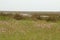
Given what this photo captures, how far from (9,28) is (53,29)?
3.12m

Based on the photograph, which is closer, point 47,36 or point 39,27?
point 47,36

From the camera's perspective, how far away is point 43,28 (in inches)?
591

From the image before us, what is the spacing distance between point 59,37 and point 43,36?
983 mm

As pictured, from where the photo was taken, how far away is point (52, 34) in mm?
13445

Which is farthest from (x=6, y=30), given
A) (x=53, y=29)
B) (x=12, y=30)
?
(x=53, y=29)

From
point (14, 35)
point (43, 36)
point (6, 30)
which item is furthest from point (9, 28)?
point (43, 36)

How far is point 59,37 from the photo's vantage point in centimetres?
1276

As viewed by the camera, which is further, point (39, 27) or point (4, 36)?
point (39, 27)

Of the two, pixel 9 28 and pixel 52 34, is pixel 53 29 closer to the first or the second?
pixel 52 34

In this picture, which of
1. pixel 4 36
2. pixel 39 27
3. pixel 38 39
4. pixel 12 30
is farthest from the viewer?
pixel 39 27

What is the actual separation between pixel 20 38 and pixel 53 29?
369 centimetres

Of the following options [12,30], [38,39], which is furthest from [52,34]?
[12,30]

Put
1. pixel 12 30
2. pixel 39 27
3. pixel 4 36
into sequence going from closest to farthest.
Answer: pixel 4 36 → pixel 12 30 → pixel 39 27

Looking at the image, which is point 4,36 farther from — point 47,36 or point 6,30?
point 47,36
